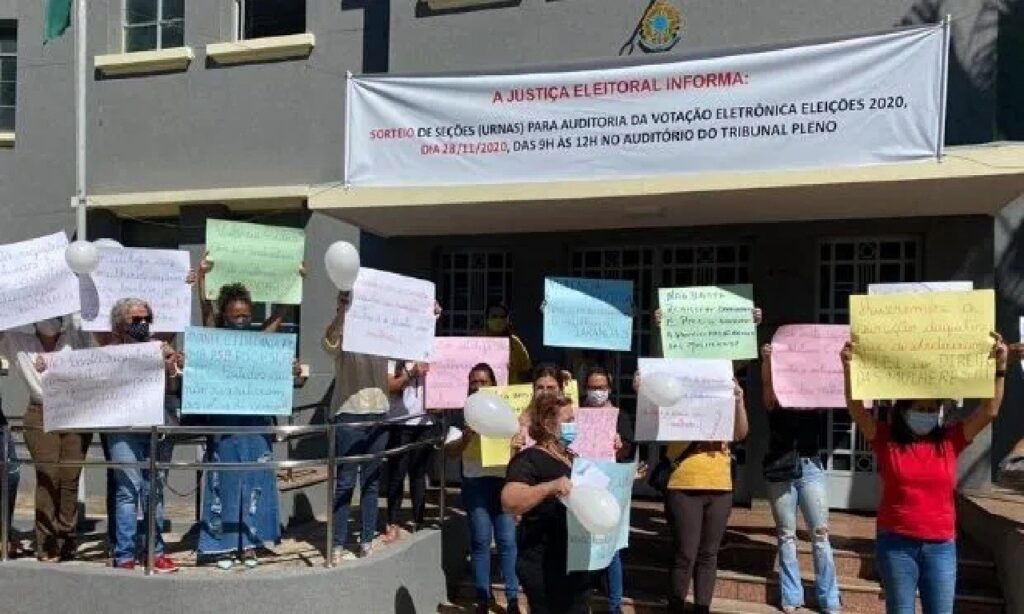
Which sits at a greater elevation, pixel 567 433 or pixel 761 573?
pixel 567 433

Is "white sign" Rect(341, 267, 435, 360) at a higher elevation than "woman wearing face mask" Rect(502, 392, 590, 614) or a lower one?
higher

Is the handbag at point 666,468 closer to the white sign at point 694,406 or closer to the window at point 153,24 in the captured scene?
the white sign at point 694,406

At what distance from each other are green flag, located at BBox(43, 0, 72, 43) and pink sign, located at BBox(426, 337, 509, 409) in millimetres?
6265

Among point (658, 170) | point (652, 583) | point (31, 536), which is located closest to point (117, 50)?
point (31, 536)

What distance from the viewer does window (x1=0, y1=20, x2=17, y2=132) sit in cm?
1126

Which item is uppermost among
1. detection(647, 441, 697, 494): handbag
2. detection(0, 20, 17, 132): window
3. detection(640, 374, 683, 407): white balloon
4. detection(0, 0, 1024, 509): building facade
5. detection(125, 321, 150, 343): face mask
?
detection(0, 20, 17, 132): window

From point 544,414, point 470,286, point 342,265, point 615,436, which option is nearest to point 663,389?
point 615,436

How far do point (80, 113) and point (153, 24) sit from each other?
135 cm

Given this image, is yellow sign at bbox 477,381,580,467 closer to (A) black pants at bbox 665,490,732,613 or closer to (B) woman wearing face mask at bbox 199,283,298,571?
(A) black pants at bbox 665,490,732,613

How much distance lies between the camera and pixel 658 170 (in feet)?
22.4

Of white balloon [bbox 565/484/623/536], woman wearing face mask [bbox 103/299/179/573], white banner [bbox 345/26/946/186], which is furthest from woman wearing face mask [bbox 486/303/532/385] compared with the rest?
white balloon [bbox 565/484/623/536]

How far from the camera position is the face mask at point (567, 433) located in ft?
15.2

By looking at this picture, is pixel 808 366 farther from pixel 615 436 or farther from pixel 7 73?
pixel 7 73

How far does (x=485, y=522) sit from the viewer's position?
18.9 ft
